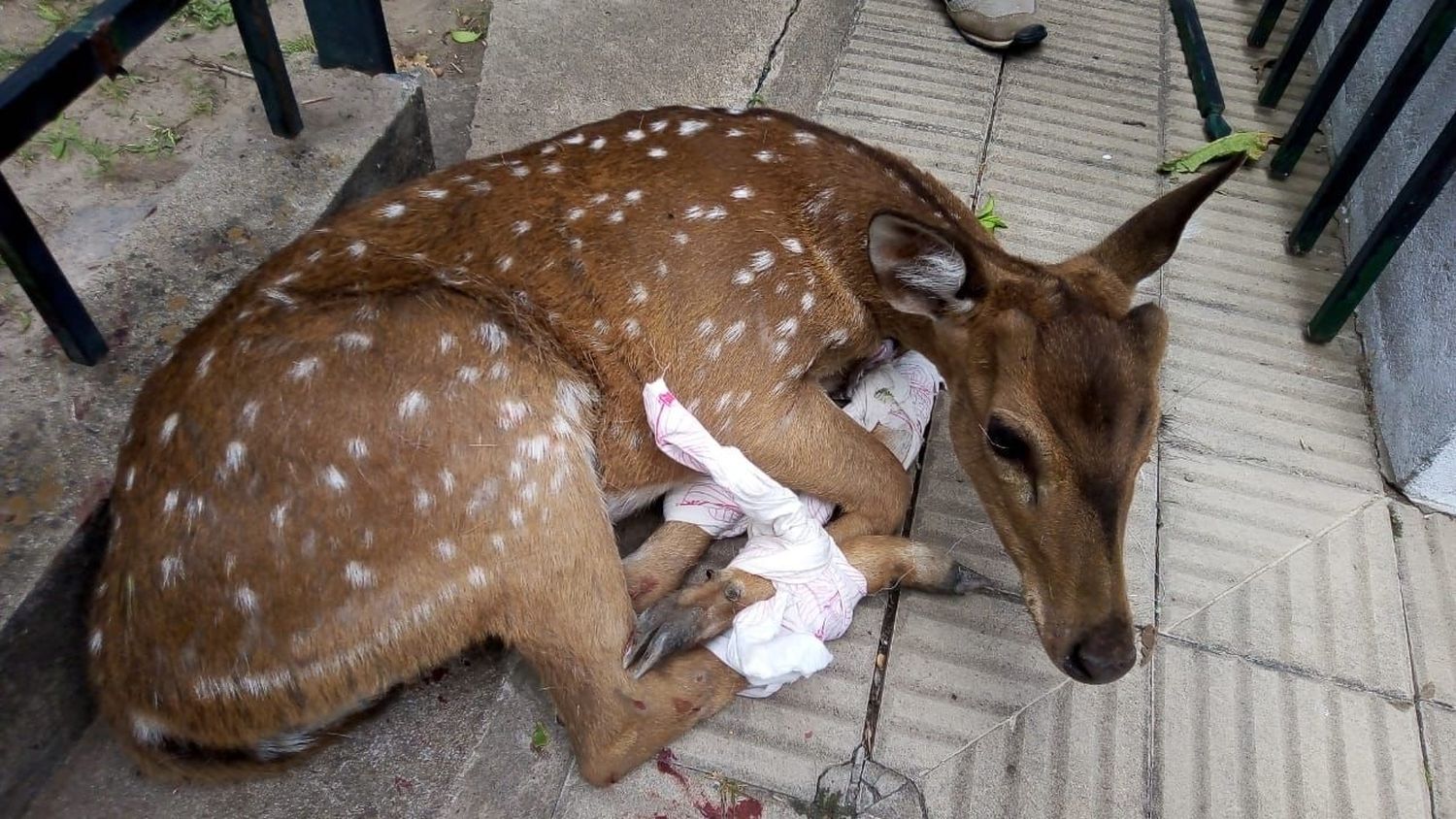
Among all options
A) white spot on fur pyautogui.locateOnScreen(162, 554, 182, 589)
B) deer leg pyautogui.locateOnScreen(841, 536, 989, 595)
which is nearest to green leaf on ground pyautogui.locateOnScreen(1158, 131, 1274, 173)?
deer leg pyautogui.locateOnScreen(841, 536, 989, 595)

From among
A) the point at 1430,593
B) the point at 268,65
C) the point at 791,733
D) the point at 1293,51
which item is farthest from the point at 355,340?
the point at 1293,51

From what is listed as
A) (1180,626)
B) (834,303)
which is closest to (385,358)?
(834,303)

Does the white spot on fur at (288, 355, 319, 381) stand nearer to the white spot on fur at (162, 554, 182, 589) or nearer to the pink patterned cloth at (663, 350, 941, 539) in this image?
the white spot on fur at (162, 554, 182, 589)

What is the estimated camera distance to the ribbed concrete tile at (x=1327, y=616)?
284 centimetres

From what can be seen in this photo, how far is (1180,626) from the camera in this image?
9.48ft

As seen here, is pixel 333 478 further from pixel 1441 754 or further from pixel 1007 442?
pixel 1441 754

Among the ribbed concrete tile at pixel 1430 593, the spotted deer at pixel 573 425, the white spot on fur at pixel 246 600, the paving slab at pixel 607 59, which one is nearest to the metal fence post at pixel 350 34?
the paving slab at pixel 607 59

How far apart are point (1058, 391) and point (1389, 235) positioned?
1.87 meters

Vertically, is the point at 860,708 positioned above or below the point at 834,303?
below

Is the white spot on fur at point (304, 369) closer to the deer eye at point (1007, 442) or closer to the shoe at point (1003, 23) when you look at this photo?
the deer eye at point (1007, 442)

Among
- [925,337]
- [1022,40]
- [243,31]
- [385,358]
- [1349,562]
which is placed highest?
[243,31]

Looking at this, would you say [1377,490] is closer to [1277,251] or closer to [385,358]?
[1277,251]

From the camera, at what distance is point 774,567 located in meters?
2.73

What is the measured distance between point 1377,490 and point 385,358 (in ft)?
10.5
